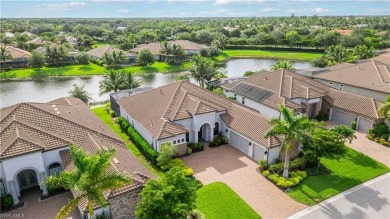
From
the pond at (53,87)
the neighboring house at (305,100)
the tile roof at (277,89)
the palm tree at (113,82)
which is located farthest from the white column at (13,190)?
the pond at (53,87)

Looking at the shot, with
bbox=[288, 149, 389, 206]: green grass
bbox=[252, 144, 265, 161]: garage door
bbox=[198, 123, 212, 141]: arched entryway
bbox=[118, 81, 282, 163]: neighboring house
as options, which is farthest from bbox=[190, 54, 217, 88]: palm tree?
bbox=[288, 149, 389, 206]: green grass

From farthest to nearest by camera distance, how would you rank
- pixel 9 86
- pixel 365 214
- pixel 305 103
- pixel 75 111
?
pixel 9 86
pixel 305 103
pixel 75 111
pixel 365 214

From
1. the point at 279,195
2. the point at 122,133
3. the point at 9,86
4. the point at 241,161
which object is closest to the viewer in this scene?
the point at 279,195

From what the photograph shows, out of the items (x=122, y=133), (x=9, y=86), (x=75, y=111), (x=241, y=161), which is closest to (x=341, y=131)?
(x=241, y=161)

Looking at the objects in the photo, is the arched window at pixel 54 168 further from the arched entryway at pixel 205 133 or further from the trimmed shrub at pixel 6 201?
the arched entryway at pixel 205 133

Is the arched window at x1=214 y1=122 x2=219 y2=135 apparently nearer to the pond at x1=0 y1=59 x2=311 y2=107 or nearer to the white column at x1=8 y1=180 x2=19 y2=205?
the white column at x1=8 y1=180 x2=19 y2=205

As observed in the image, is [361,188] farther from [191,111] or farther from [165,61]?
[165,61]

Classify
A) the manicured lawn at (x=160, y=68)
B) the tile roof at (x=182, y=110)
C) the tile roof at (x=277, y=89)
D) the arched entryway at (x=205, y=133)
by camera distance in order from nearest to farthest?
the tile roof at (x=182, y=110), the arched entryway at (x=205, y=133), the tile roof at (x=277, y=89), the manicured lawn at (x=160, y=68)
